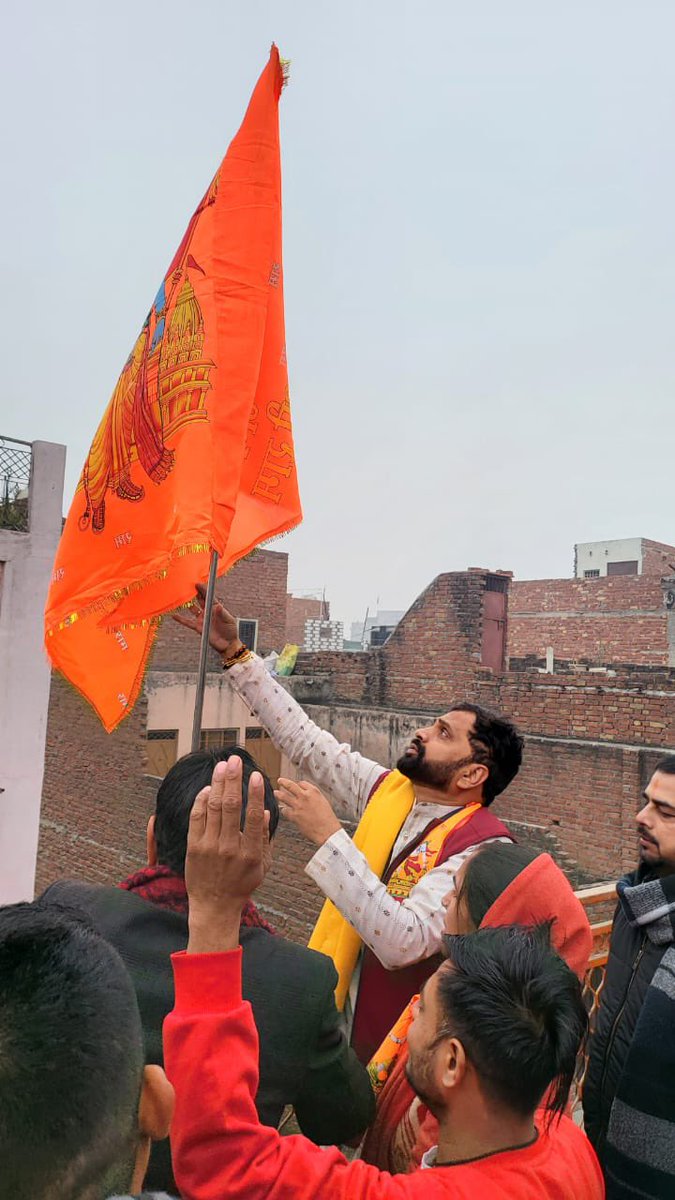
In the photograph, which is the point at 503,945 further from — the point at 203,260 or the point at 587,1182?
the point at 203,260

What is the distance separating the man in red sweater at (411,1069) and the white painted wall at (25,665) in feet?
21.9

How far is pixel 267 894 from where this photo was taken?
9000mm

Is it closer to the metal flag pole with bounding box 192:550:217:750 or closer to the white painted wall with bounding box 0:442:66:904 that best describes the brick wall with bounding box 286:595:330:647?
the white painted wall with bounding box 0:442:66:904

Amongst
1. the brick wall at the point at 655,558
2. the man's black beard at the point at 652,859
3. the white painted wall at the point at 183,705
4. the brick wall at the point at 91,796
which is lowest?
the brick wall at the point at 91,796

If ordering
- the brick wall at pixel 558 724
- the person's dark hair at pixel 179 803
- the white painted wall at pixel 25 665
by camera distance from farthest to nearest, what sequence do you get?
the brick wall at pixel 558 724 → the white painted wall at pixel 25 665 → the person's dark hair at pixel 179 803

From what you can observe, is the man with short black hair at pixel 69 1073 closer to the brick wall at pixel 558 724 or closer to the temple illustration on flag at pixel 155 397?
the temple illustration on flag at pixel 155 397

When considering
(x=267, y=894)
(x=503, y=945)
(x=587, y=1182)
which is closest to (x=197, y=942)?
(x=503, y=945)

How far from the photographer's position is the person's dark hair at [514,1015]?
1.15 m

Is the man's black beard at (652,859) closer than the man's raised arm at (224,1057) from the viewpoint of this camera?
No

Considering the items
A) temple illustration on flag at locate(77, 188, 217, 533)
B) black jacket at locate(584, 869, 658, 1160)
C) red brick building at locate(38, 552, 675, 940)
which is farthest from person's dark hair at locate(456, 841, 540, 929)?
red brick building at locate(38, 552, 675, 940)

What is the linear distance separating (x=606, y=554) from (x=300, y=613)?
42.9 ft

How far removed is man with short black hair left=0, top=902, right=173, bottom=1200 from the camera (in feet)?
2.40

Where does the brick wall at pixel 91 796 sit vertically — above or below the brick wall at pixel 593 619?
below

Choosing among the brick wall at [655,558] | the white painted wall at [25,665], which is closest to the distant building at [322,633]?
the brick wall at [655,558]
